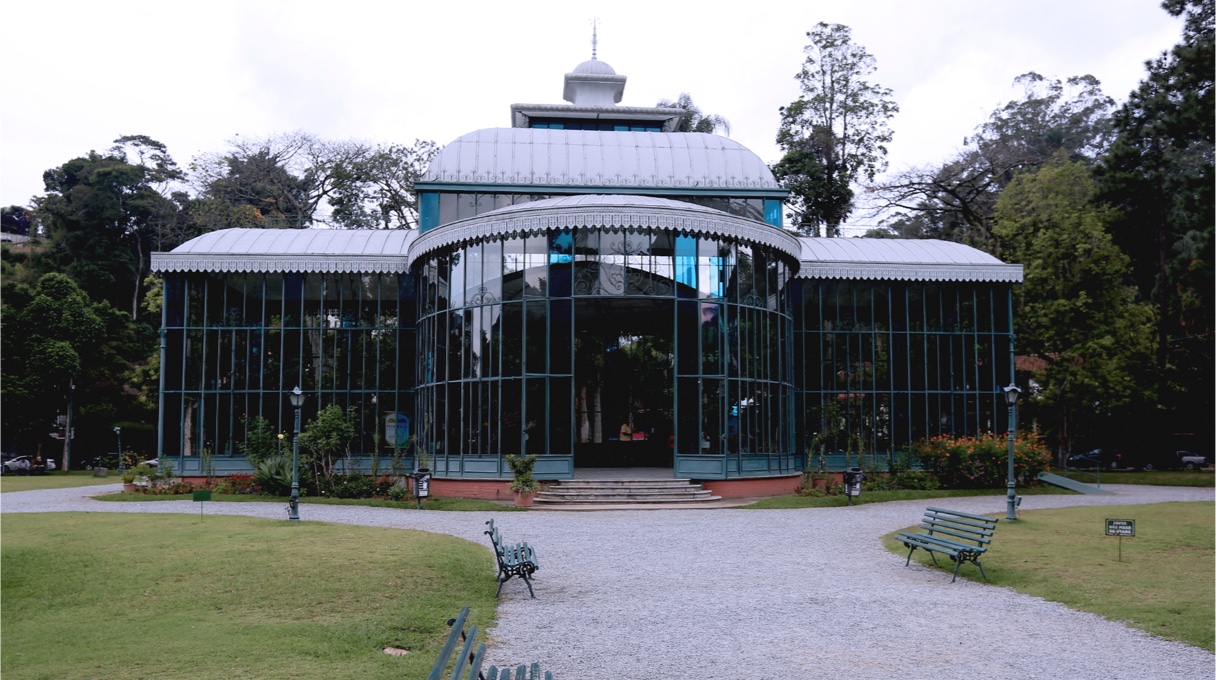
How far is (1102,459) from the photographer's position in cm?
4109

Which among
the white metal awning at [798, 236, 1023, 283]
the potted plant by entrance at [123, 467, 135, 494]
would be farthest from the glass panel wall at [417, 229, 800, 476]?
the potted plant by entrance at [123, 467, 135, 494]

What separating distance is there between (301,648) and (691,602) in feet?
13.3

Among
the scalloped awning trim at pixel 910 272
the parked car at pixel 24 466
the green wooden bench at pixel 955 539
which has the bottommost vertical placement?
the parked car at pixel 24 466

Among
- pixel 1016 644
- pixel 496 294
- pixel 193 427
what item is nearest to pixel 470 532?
pixel 496 294

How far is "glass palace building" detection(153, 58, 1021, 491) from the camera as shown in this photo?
68.9 feet

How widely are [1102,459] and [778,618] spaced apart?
3723 centimetres

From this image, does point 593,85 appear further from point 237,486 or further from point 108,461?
point 108,461

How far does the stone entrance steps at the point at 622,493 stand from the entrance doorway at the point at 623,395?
737cm

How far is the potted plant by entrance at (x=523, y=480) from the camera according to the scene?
64.3 feet

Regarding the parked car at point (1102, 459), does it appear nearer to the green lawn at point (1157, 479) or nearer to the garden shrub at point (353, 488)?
the green lawn at point (1157, 479)

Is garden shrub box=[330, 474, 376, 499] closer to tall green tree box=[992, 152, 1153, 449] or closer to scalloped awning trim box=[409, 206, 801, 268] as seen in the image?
scalloped awning trim box=[409, 206, 801, 268]

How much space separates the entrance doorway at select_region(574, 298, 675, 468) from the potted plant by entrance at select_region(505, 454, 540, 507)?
7.95 meters

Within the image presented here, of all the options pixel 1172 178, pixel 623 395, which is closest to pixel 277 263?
pixel 623 395

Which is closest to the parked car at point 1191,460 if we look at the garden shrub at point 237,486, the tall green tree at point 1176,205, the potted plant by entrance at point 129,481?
the tall green tree at point 1176,205
